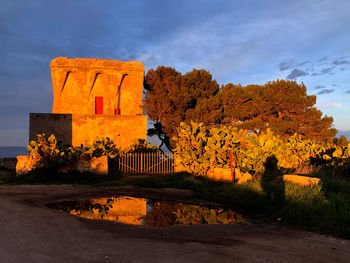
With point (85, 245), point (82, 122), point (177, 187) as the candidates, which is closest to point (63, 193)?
point (177, 187)

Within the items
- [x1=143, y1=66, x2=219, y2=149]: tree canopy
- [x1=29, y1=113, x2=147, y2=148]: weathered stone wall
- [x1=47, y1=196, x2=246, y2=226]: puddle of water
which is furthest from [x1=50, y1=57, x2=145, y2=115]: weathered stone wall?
[x1=47, y1=196, x2=246, y2=226]: puddle of water

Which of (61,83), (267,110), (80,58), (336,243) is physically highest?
(80,58)

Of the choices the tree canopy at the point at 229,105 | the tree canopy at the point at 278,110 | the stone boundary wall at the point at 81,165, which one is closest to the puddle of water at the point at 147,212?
the stone boundary wall at the point at 81,165

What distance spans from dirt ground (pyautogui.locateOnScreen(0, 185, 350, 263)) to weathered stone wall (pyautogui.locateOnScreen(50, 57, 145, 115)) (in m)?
18.3

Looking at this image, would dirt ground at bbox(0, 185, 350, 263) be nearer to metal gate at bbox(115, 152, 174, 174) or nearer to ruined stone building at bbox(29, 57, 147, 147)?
metal gate at bbox(115, 152, 174, 174)

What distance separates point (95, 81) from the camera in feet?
80.9

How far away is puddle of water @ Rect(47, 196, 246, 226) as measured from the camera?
6.89 meters

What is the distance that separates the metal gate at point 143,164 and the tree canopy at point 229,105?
8.60 meters

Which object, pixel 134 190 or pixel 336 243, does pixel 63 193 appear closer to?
pixel 134 190

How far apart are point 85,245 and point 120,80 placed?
2125 centimetres

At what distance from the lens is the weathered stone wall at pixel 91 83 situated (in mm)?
23859

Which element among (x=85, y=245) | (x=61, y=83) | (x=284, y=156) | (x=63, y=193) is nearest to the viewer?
(x=85, y=245)

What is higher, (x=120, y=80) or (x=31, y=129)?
(x=120, y=80)

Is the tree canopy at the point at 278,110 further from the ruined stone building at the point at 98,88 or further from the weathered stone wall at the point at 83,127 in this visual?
the weathered stone wall at the point at 83,127
